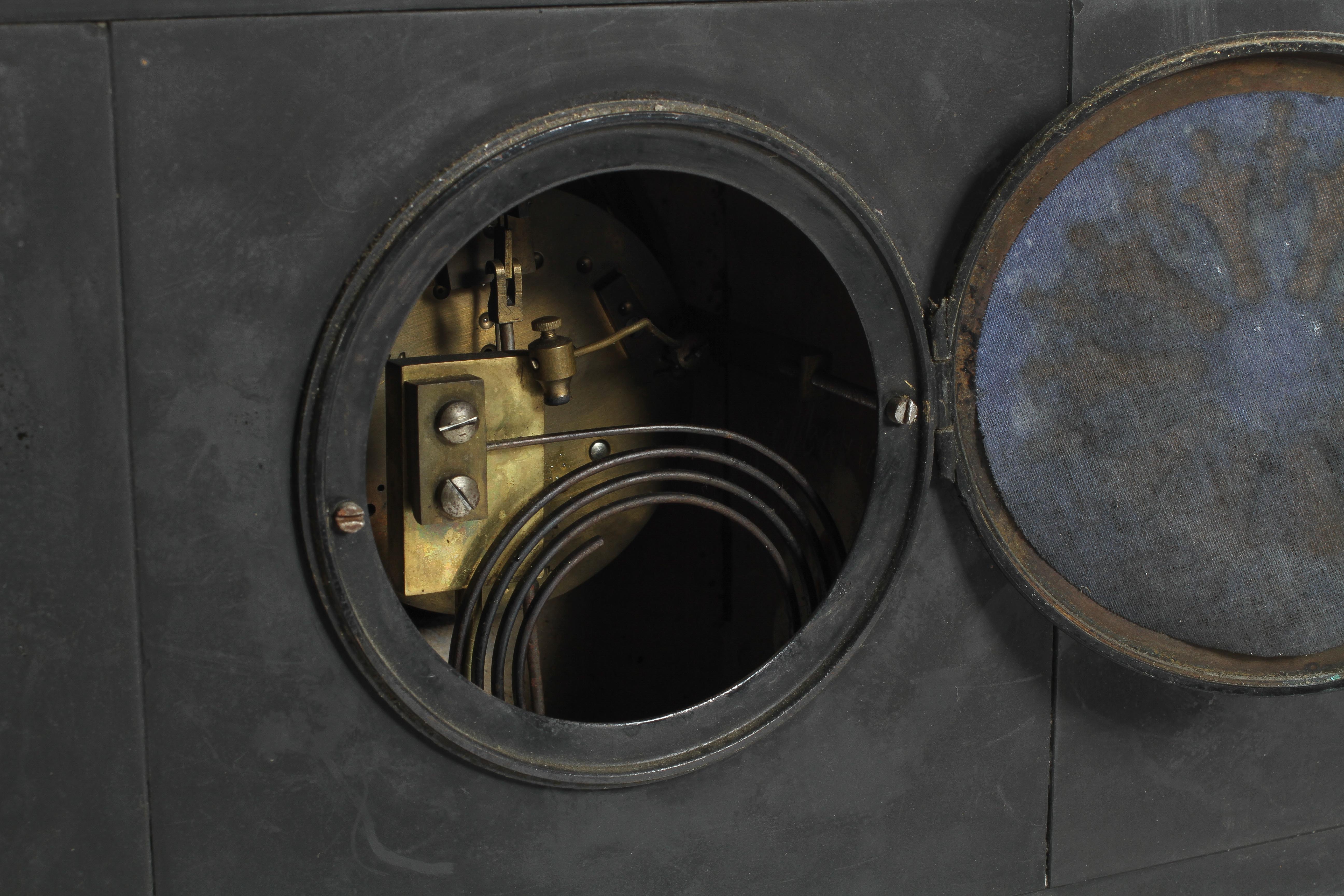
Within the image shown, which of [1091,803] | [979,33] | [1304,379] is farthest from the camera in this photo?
[1091,803]

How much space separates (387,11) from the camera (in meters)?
1.02

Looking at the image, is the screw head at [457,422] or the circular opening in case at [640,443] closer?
the screw head at [457,422]

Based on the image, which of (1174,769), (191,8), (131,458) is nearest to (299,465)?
(131,458)

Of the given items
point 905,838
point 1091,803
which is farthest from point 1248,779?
point 905,838

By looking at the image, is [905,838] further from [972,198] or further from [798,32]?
Result: [798,32]

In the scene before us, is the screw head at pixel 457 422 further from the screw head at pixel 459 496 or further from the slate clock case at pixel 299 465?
the slate clock case at pixel 299 465

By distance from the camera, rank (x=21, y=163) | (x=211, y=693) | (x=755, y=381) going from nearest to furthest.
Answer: (x=21, y=163)
(x=211, y=693)
(x=755, y=381)

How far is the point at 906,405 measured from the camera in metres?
1.26

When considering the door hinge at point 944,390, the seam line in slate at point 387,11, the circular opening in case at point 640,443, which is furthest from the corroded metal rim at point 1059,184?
the seam line in slate at point 387,11

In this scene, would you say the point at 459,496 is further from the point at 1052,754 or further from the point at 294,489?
the point at 1052,754

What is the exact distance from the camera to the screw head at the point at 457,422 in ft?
4.03

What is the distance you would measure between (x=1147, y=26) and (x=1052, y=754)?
2.70 ft

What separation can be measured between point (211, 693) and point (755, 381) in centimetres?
88

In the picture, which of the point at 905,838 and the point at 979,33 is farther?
the point at 905,838
